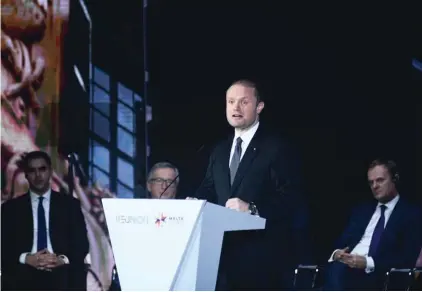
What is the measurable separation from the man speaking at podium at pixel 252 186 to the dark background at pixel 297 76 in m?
0.53

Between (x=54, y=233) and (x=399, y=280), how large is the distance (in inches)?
104

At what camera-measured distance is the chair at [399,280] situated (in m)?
5.19

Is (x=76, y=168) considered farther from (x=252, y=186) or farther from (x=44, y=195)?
(x=252, y=186)

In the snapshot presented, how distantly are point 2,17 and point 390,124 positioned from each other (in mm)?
3250

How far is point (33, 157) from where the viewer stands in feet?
19.2

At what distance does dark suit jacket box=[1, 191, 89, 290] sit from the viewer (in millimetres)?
5734

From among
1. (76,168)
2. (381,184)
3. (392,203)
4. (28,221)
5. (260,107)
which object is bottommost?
(28,221)

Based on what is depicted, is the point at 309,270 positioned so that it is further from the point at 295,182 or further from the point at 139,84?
the point at 139,84

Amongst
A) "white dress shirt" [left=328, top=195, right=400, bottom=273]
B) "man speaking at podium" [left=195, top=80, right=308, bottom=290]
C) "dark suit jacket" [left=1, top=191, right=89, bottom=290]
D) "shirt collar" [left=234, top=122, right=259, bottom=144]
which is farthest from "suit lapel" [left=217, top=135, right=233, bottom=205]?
"dark suit jacket" [left=1, top=191, right=89, bottom=290]

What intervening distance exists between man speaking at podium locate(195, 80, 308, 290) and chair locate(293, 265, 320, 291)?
247 mm

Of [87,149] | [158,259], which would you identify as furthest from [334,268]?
[158,259]

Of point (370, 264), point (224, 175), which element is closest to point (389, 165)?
point (370, 264)

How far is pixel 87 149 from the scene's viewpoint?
19.1 ft

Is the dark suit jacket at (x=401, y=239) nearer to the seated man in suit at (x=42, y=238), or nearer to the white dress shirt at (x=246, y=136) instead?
the white dress shirt at (x=246, y=136)
